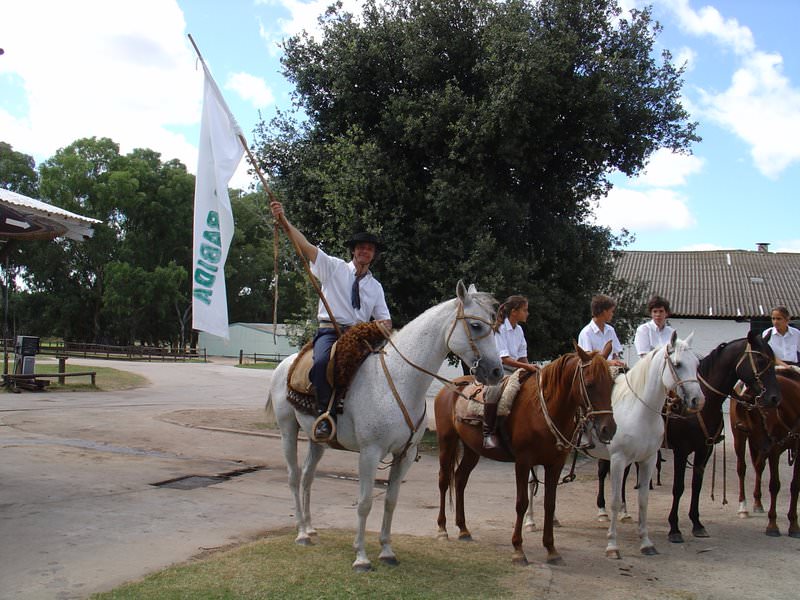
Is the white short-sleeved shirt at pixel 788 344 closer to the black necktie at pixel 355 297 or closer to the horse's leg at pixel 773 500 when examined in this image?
the horse's leg at pixel 773 500

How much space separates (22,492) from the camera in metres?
7.60

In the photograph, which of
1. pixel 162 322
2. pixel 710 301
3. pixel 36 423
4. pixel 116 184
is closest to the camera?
pixel 36 423

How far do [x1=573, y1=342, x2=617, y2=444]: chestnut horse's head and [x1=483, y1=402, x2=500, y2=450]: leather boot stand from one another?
0.98m

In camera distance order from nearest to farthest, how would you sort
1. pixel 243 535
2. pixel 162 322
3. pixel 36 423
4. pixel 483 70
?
pixel 243 535 < pixel 483 70 < pixel 36 423 < pixel 162 322

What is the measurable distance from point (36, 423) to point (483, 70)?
1165 centimetres

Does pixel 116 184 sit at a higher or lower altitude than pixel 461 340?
higher

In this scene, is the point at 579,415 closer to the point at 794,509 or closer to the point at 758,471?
the point at 794,509

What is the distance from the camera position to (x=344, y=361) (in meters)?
5.75

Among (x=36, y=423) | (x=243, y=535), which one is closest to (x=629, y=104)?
(x=243, y=535)

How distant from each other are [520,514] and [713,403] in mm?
3059

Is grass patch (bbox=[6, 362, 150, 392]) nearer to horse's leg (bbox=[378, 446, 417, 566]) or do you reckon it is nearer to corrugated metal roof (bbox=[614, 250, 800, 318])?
horse's leg (bbox=[378, 446, 417, 566])

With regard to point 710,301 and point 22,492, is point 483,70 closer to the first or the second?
point 22,492

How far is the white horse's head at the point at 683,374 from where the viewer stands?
670 cm

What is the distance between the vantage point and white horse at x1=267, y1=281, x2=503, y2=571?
5.46 metres
